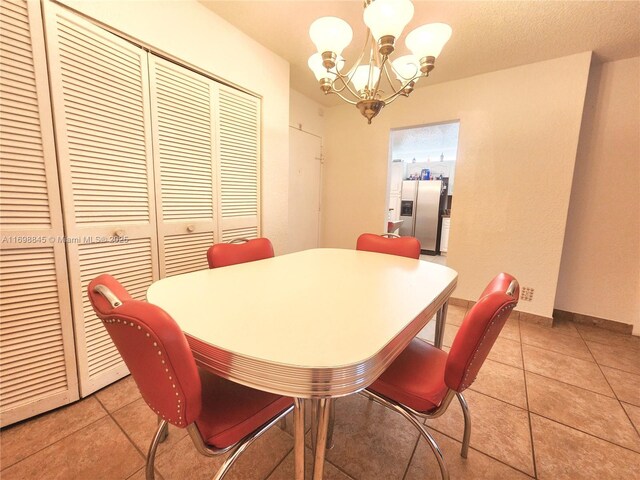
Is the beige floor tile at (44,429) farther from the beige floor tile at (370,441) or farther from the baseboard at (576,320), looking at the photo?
the baseboard at (576,320)

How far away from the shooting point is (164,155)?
1744 mm

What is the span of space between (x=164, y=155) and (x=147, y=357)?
60.9 inches

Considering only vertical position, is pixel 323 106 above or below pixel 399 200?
above

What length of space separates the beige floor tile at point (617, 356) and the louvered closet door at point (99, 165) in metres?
3.36

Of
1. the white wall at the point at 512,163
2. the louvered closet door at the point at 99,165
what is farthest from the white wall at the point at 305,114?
the louvered closet door at the point at 99,165

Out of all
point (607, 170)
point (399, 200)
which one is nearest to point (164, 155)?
point (607, 170)

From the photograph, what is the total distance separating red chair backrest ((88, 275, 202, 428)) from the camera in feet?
1.87

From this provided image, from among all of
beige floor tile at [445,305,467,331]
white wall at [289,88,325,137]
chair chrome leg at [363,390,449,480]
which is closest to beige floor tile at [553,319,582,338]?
beige floor tile at [445,305,467,331]

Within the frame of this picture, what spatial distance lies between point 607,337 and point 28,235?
164 inches

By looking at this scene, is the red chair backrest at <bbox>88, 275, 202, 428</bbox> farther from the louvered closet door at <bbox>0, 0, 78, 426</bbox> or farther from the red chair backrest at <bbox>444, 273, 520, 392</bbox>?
the louvered closet door at <bbox>0, 0, 78, 426</bbox>

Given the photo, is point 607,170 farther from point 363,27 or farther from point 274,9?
point 274,9

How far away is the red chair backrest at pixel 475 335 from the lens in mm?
745

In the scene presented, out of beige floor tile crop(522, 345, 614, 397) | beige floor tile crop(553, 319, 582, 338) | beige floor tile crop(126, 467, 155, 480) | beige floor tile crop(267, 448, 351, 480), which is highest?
beige floor tile crop(553, 319, 582, 338)

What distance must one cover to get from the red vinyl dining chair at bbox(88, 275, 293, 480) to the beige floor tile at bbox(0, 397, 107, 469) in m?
1.05
